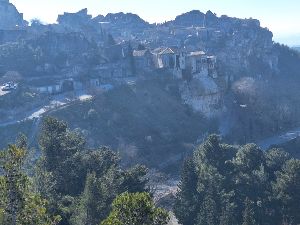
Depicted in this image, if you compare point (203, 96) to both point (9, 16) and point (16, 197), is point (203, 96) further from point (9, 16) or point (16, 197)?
point (16, 197)

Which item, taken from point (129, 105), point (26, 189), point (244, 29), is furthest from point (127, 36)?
point (26, 189)

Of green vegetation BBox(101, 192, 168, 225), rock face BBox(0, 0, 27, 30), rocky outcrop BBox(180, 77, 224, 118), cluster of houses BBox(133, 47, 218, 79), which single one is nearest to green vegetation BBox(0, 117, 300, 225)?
green vegetation BBox(101, 192, 168, 225)

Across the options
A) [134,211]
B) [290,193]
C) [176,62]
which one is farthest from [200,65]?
[134,211]

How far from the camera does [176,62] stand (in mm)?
67812

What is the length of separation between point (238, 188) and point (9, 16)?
241 ft

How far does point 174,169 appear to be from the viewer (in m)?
50.4

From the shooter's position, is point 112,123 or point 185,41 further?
point 185,41

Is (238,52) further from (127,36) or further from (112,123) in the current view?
(112,123)

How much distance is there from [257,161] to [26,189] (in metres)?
22.2

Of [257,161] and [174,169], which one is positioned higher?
[257,161]

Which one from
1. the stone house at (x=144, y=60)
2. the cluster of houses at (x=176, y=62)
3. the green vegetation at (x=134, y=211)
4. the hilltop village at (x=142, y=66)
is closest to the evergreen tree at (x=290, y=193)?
the green vegetation at (x=134, y=211)

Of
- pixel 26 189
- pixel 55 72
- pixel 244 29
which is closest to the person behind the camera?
pixel 26 189

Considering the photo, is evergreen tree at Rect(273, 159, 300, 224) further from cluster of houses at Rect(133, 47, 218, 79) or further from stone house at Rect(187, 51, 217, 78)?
stone house at Rect(187, 51, 217, 78)

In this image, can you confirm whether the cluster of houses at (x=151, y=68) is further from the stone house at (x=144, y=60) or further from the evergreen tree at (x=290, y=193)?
the evergreen tree at (x=290, y=193)
